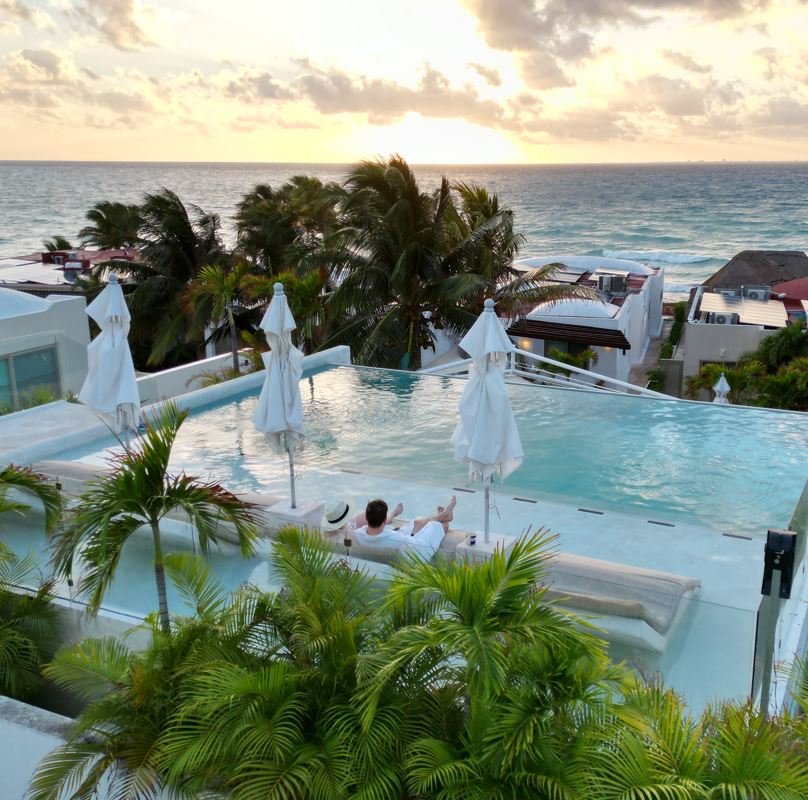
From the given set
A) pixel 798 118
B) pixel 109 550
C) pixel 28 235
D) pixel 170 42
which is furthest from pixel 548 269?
pixel 798 118

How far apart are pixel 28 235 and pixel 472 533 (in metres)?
105

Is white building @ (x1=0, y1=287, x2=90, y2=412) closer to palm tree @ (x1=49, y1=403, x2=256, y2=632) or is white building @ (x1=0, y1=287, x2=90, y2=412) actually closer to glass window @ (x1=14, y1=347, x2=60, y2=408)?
glass window @ (x1=14, y1=347, x2=60, y2=408)

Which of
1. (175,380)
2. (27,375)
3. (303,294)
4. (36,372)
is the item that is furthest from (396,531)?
(303,294)

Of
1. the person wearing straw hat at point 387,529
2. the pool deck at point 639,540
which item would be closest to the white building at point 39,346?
the pool deck at point 639,540

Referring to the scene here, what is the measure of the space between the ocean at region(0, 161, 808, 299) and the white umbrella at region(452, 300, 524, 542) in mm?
56051

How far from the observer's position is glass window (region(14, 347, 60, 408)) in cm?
1486

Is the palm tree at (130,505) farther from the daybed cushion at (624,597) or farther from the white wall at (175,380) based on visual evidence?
the white wall at (175,380)

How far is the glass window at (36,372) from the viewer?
1486 centimetres

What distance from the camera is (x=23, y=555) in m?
7.69

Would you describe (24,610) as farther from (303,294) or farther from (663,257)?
(663,257)

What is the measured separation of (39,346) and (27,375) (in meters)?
0.59

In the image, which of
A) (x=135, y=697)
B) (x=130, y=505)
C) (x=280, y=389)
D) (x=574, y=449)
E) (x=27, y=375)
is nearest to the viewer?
(x=135, y=697)

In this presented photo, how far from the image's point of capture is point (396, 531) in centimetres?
718

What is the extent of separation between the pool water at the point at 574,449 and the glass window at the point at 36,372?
378 cm
